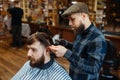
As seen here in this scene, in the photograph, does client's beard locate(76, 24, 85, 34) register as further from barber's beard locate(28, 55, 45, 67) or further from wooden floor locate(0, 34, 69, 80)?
wooden floor locate(0, 34, 69, 80)

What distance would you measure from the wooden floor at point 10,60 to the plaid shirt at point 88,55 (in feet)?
8.69

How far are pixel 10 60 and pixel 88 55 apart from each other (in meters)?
4.10

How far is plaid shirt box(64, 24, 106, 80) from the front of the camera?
4.85 ft

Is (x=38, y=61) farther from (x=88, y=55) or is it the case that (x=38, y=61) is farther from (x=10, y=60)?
(x=10, y=60)

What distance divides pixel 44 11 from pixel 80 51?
609 cm

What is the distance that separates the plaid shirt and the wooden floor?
2.65 meters

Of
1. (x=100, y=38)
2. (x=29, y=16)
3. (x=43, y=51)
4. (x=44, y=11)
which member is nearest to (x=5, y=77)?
(x=43, y=51)

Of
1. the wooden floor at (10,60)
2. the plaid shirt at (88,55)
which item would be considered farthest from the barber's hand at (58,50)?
the wooden floor at (10,60)

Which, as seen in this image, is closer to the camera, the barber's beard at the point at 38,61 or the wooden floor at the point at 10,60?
the barber's beard at the point at 38,61

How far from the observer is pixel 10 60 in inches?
209

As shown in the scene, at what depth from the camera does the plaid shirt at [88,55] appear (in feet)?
4.85

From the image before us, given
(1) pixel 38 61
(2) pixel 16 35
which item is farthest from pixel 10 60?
(1) pixel 38 61

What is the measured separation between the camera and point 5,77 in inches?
159

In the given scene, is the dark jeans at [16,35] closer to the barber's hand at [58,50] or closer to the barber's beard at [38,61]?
the barber's beard at [38,61]
